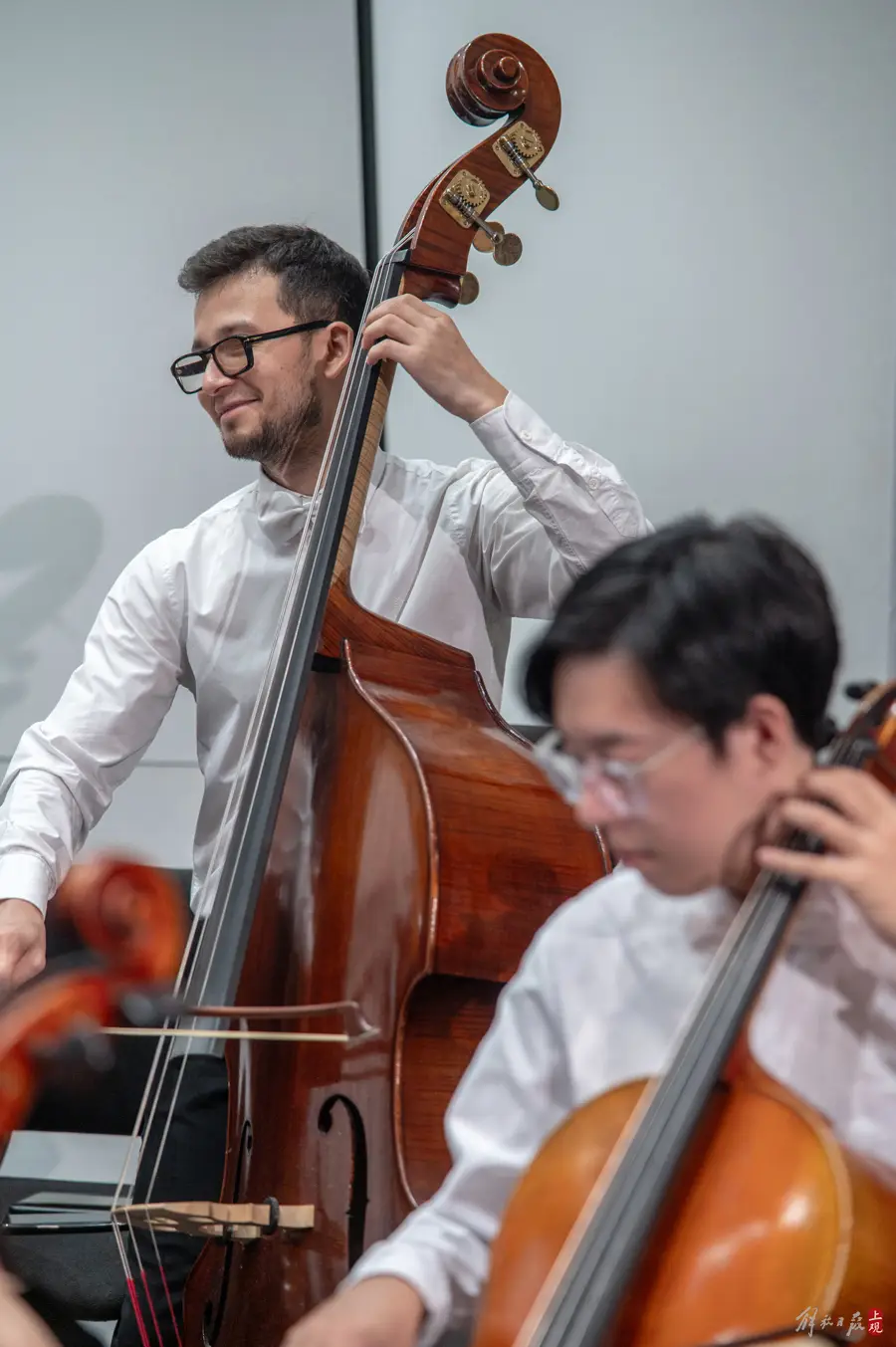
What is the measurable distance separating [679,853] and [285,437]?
100cm

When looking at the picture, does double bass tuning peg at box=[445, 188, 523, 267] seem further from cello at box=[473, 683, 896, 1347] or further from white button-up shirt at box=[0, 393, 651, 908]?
cello at box=[473, 683, 896, 1347]

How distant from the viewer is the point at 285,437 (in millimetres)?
1604

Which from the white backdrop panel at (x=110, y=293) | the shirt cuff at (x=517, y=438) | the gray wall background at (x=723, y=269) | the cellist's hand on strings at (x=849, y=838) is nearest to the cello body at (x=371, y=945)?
the shirt cuff at (x=517, y=438)

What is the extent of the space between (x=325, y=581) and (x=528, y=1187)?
676 millimetres

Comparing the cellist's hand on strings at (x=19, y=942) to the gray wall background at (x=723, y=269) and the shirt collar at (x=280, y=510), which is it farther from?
the gray wall background at (x=723, y=269)

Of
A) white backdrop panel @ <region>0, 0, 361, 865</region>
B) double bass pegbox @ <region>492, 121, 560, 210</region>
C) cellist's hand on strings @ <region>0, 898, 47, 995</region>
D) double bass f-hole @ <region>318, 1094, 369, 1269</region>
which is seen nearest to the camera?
double bass f-hole @ <region>318, 1094, 369, 1269</region>

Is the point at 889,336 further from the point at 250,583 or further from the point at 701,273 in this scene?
the point at 250,583

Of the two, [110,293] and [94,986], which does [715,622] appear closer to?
[94,986]

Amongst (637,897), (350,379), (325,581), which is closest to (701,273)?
(350,379)

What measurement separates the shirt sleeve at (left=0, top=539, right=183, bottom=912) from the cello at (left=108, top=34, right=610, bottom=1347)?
1.07 feet

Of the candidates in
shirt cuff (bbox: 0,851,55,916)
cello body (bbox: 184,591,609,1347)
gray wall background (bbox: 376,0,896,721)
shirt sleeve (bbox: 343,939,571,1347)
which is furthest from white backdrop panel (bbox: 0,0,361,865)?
shirt sleeve (bbox: 343,939,571,1347)

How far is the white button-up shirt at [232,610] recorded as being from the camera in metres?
1.57

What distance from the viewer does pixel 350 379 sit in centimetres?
138

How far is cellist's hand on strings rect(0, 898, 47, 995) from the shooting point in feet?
4.35
